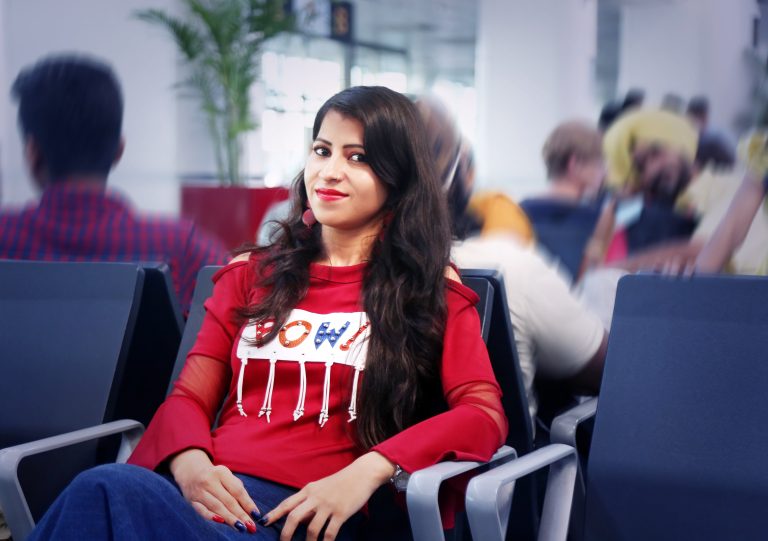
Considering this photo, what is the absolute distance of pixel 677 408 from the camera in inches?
64.2

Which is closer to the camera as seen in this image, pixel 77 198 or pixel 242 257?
pixel 242 257

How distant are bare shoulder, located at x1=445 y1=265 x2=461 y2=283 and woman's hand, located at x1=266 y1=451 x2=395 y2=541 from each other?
0.35 metres

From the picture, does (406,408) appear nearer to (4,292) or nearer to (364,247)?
(364,247)

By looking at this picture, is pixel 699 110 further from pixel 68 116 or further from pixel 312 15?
pixel 312 15

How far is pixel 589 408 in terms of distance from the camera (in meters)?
1.79

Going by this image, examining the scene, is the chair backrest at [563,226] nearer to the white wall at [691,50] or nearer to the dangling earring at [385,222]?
the white wall at [691,50]

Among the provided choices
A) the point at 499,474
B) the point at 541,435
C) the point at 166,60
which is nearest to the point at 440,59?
the point at 166,60

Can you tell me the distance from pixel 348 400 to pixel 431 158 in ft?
1.41

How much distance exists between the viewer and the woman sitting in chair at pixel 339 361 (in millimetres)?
1420

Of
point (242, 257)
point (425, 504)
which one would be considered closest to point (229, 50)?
point (242, 257)

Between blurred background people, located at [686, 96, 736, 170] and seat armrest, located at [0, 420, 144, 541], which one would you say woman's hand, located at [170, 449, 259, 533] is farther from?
blurred background people, located at [686, 96, 736, 170]

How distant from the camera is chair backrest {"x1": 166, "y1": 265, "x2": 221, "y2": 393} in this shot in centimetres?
183

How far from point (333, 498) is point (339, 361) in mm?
234

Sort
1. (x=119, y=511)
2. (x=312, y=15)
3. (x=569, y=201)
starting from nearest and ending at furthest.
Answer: (x=119, y=511)
(x=569, y=201)
(x=312, y=15)
